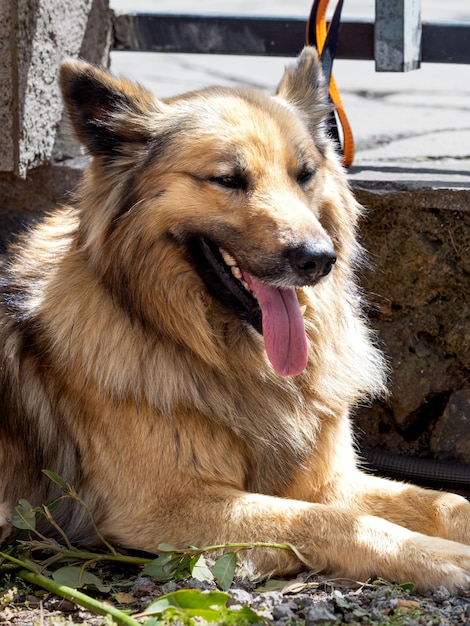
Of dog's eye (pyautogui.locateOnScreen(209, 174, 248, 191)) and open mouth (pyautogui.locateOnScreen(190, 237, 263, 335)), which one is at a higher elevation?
dog's eye (pyautogui.locateOnScreen(209, 174, 248, 191))

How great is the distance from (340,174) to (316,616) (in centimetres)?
171

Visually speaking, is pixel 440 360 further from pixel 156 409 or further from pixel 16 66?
pixel 16 66

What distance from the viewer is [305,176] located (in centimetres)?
332

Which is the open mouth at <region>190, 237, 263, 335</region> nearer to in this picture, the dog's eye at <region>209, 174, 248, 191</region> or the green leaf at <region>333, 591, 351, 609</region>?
the dog's eye at <region>209, 174, 248, 191</region>

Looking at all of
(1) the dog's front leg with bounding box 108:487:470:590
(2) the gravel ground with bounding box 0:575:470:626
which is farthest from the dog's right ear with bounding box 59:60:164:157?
(2) the gravel ground with bounding box 0:575:470:626

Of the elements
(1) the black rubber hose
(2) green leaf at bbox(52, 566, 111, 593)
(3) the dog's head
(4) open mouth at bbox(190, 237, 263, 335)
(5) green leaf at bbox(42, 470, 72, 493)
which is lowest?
(1) the black rubber hose

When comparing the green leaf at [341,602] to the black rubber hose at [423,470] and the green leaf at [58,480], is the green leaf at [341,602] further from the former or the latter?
the black rubber hose at [423,470]

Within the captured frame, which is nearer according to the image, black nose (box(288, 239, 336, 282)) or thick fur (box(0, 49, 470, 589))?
black nose (box(288, 239, 336, 282))

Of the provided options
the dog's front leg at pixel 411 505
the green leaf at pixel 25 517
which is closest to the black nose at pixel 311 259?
the dog's front leg at pixel 411 505

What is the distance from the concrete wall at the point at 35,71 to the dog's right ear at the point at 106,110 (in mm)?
1344

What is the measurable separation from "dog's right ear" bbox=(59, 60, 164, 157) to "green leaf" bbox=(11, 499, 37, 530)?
1.27 metres

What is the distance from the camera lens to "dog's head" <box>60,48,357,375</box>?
3.08 metres

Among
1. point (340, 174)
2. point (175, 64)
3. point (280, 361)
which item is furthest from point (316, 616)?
point (175, 64)

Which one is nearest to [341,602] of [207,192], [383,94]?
[207,192]
